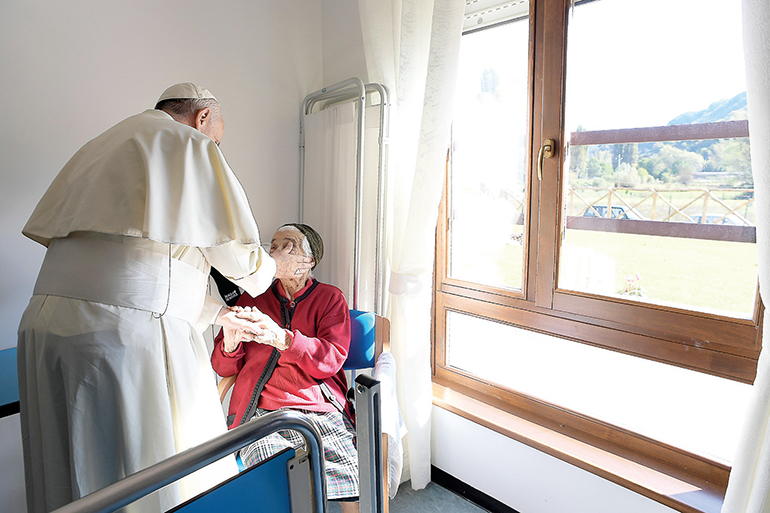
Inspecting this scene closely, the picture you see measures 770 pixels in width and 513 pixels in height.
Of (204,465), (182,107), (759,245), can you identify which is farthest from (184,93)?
(759,245)

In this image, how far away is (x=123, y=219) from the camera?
117 cm

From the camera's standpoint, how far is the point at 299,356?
5.62ft

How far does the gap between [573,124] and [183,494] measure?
179 cm

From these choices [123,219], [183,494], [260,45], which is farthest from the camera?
[260,45]

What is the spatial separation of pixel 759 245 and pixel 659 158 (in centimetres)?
52

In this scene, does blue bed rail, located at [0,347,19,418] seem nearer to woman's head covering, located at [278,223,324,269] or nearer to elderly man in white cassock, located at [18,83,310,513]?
elderly man in white cassock, located at [18,83,310,513]

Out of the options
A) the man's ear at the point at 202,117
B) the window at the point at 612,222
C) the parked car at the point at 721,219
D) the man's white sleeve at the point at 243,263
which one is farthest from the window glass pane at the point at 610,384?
the man's ear at the point at 202,117

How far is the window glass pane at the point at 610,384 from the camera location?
158 centimetres

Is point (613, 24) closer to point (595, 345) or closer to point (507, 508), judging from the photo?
point (595, 345)

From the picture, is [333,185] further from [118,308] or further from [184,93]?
[118,308]

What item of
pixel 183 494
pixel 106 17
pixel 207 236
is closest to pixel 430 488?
pixel 183 494

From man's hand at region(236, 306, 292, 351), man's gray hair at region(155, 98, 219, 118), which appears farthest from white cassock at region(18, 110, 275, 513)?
man's hand at region(236, 306, 292, 351)

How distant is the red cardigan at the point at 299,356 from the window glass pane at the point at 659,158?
933 mm

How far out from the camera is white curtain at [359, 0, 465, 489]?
74.3 inches
